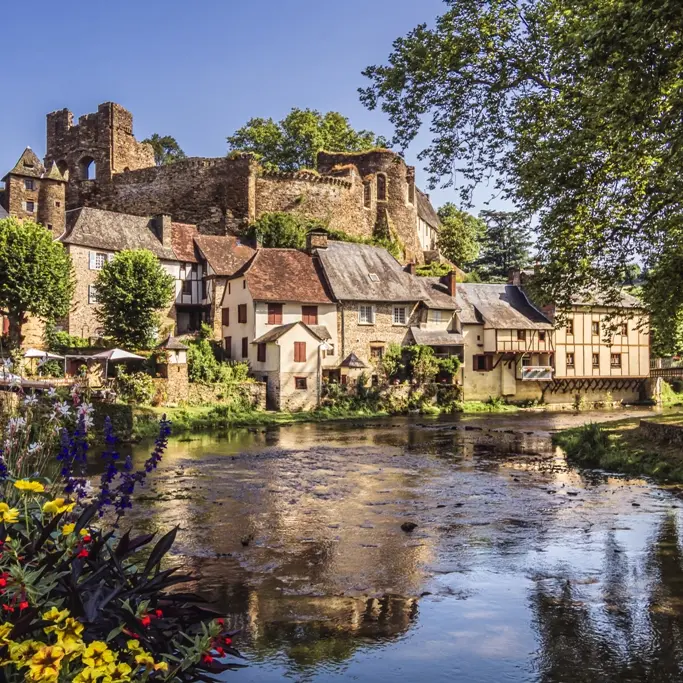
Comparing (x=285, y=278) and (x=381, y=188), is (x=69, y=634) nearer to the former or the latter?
(x=285, y=278)

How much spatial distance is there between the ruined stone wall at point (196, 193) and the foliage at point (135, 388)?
25453 mm

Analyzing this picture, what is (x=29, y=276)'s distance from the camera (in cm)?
3809

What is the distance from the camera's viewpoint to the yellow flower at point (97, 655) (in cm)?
379

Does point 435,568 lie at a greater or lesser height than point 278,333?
lesser

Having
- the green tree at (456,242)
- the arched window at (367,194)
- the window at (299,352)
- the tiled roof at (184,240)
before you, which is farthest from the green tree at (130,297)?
the green tree at (456,242)

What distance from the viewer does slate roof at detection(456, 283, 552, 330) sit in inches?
1937

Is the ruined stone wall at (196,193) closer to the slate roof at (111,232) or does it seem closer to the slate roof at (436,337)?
the slate roof at (111,232)

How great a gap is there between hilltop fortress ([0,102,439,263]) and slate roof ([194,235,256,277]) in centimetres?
577

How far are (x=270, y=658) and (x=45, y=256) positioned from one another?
120 ft

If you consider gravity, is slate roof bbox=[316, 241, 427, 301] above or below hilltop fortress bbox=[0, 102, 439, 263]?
below

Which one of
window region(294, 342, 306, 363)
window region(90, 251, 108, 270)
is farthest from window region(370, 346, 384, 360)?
window region(90, 251, 108, 270)

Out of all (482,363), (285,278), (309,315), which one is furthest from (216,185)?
(482,363)

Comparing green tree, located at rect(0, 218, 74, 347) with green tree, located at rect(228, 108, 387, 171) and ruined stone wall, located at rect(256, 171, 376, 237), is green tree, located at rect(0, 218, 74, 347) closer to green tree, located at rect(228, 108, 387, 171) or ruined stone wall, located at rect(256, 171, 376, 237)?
ruined stone wall, located at rect(256, 171, 376, 237)

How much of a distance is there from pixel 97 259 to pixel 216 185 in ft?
46.5
